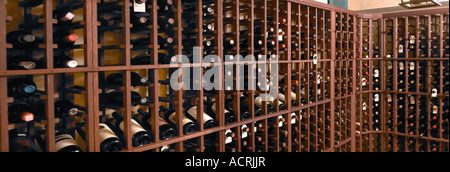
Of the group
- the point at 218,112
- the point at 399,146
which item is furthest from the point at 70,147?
the point at 399,146

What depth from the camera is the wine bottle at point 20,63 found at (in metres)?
1.37

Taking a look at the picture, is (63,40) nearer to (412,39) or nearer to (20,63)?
(20,63)

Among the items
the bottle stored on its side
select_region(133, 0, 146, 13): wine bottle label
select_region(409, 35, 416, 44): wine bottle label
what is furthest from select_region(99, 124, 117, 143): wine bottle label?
select_region(409, 35, 416, 44): wine bottle label

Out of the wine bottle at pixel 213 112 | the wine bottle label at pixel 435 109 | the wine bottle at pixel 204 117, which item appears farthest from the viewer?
the wine bottle label at pixel 435 109

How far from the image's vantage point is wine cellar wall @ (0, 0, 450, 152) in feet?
5.00

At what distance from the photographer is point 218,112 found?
218cm

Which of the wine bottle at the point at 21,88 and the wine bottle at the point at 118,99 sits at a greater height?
the wine bottle at the point at 21,88

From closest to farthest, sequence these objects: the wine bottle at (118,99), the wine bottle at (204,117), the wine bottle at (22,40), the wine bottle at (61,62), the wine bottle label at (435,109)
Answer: the wine bottle at (22,40)
the wine bottle at (61,62)
the wine bottle at (118,99)
the wine bottle at (204,117)
the wine bottle label at (435,109)

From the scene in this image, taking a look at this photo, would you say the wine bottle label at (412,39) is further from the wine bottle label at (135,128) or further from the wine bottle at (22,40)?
the wine bottle at (22,40)

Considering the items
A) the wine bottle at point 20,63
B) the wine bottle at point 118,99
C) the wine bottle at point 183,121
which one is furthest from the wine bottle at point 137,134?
the wine bottle at point 20,63

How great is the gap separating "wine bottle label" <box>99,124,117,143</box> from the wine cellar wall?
0.01 metres

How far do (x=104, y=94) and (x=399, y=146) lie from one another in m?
3.53

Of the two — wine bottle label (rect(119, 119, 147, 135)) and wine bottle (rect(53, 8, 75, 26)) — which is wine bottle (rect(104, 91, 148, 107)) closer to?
wine bottle label (rect(119, 119, 147, 135))
